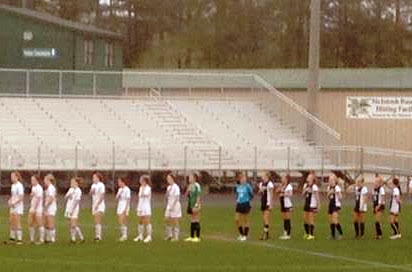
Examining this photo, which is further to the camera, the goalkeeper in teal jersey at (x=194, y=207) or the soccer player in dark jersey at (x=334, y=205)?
the soccer player in dark jersey at (x=334, y=205)

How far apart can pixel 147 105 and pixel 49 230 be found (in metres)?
29.9

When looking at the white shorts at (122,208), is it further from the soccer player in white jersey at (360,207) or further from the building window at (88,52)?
the building window at (88,52)

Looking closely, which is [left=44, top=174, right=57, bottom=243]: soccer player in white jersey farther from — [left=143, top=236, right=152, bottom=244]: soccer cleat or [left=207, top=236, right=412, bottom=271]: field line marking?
[left=207, top=236, right=412, bottom=271]: field line marking

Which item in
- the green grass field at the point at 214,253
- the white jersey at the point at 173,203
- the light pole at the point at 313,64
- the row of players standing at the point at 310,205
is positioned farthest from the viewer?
the light pole at the point at 313,64

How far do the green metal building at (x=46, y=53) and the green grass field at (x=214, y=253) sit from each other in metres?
20.8

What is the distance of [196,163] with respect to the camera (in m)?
60.2

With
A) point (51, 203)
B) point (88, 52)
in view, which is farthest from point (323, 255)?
point (88, 52)

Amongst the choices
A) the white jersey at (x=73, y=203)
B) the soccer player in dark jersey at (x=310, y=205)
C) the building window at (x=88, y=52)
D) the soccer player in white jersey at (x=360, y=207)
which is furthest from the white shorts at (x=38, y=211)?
the building window at (x=88, y=52)

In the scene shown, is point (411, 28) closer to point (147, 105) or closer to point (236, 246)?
point (147, 105)

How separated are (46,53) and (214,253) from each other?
3421 centimetres

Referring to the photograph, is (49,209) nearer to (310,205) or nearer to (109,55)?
(310,205)

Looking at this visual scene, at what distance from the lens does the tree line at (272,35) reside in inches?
3484

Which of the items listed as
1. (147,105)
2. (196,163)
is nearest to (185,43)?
(147,105)

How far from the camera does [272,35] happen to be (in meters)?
90.0
